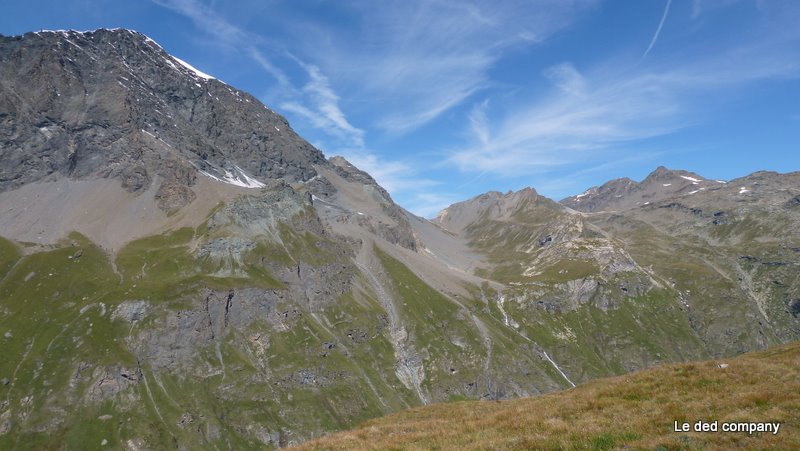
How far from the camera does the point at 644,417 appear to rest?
19.7m

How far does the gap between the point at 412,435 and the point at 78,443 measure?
228 meters

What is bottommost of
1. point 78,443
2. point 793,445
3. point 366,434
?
point 78,443

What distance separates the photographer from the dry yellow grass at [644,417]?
16.6 metres

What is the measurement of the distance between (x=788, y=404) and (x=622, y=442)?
7475 mm

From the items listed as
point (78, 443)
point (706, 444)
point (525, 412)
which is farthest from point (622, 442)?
point (78, 443)

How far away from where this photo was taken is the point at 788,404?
1867 cm

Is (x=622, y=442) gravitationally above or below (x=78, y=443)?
above

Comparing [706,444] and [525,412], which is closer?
[706,444]

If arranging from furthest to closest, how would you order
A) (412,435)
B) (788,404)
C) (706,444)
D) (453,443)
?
(412,435) → (453,443) → (788,404) → (706,444)

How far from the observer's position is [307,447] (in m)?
23.3

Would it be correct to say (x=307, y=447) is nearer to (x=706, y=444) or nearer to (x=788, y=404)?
(x=706, y=444)

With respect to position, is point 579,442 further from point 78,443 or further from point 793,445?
point 78,443

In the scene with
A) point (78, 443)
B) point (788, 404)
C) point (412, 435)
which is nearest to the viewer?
point (788, 404)

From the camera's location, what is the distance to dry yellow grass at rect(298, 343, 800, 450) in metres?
16.6
